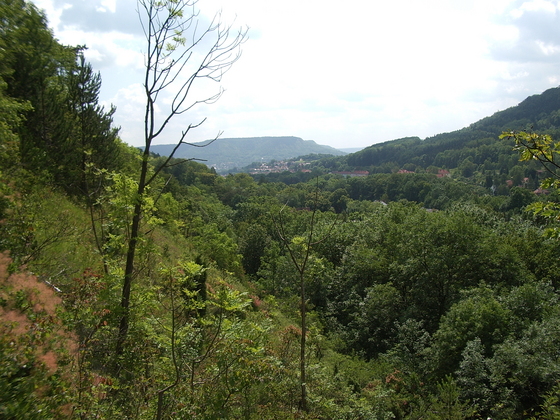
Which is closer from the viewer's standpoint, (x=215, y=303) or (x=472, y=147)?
(x=215, y=303)

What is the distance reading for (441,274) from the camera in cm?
1659

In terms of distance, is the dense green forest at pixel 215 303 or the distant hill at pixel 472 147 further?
the distant hill at pixel 472 147

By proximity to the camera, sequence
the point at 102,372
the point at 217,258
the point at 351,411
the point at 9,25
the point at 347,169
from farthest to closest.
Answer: the point at 347,169 < the point at 217,258 < the point at 351,411 < the point at 102,372 < the point at 9,25

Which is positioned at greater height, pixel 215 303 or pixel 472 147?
pixel 472 147

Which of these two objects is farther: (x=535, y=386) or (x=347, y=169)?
(x=347, y=169)

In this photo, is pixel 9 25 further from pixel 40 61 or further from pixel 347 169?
pixel 347 169

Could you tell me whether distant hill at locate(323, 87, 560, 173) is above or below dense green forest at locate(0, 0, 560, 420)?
above

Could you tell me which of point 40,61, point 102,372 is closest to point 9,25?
point 102,372

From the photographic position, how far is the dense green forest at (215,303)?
4977 millimetres

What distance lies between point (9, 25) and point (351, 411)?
9.80 m

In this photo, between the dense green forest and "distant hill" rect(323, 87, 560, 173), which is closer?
the dense green forest

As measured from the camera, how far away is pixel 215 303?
5340 mm

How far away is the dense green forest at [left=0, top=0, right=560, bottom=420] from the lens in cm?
498

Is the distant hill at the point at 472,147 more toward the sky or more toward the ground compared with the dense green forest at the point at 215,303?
more toward the sky
